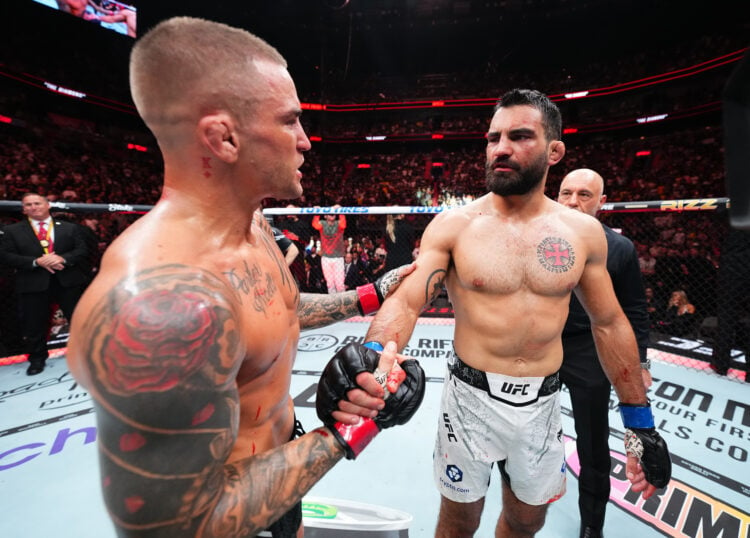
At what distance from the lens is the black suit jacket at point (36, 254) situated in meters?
3.69

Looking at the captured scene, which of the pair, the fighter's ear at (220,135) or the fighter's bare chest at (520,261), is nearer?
the fighter's ear at (220,135)

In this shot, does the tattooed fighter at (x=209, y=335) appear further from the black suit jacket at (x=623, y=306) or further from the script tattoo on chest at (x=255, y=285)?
the black suit jacket at (x=623, y=306)

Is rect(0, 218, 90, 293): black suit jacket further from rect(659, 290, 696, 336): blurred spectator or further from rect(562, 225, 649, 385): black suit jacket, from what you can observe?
rect(659, 290, 696, 336): blurred spectator

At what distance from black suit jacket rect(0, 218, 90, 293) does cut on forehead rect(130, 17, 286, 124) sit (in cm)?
414

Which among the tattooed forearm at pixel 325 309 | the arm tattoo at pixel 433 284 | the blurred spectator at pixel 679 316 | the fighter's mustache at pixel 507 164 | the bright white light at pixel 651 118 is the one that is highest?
the bright white light at pixel 651 118

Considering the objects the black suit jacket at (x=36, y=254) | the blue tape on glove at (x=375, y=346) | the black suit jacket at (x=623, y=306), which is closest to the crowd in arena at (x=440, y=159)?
the black suit jacket at (x=36, y=254)

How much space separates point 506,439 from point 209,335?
1.44 m

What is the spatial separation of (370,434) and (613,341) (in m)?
1.36

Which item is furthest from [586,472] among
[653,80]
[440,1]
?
[653,80]

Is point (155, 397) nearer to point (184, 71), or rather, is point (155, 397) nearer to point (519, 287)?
point (184, 71)

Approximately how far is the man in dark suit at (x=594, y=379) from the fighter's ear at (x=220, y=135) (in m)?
1.99

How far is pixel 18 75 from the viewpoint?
10633 mm

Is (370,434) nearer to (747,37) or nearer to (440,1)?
(440,1)

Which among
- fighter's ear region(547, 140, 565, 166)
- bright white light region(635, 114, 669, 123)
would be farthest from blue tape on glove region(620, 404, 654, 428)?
bright white light region(635, 114, 669, 123)
